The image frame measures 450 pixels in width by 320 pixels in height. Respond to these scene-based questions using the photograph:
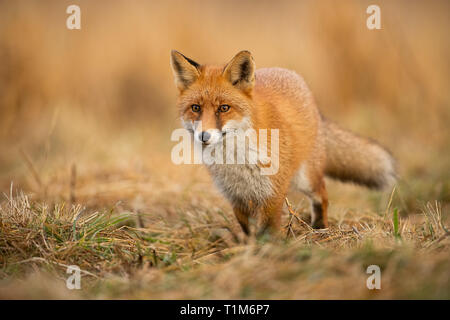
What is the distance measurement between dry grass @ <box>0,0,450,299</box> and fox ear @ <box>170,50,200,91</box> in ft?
3.72

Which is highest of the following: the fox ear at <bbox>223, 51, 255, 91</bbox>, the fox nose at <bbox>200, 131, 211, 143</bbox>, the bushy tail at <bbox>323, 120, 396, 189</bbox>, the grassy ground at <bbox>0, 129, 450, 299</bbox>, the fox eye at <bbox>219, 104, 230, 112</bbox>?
the fox ear at <bbox>223, 51, 255, 91</bbox>

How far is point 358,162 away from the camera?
4309mm

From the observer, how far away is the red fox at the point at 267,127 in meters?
3.08

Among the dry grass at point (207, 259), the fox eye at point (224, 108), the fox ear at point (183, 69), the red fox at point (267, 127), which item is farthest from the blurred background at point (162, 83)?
the fox eye at point (224, 108)

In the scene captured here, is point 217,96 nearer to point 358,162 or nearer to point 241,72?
point 241,72

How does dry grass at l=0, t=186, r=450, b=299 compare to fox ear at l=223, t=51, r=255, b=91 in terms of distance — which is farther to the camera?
fox ear at l=223, t=51, r=255, b=91

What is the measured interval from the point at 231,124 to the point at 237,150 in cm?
23

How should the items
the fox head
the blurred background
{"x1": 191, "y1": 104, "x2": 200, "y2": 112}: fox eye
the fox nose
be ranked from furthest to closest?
the blurred background < {"x1": 191, "y1": 104, "x2": 200, "y2": 112}: fox eye < the fox head < the fox nose

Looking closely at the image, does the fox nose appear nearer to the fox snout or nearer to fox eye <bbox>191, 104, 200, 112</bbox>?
the fox snout

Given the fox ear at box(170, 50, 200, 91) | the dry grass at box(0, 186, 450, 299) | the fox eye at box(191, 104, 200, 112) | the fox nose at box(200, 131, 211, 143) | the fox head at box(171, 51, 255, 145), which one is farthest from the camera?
the fox ear at box(170, 50, 200, 91)

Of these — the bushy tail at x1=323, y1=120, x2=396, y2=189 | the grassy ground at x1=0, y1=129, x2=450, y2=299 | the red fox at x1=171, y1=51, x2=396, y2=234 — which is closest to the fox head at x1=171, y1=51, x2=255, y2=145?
the red fox at x1=171, y1=51, x2=396, y2=234

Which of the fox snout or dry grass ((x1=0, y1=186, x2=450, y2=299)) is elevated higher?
the fox snout

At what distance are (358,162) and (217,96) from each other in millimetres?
1971

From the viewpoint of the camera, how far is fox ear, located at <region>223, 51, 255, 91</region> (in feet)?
10.1
